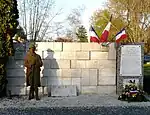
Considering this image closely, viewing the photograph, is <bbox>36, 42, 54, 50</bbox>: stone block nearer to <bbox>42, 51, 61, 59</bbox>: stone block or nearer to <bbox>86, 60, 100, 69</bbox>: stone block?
<bbox>42, 51, 61, 59</bbox>: stone block

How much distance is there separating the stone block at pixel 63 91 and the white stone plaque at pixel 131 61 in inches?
66.9

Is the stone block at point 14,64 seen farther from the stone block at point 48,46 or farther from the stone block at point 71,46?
the stone block at point 71,46

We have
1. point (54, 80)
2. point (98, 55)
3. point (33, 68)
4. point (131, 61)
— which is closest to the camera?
point (33, 68)

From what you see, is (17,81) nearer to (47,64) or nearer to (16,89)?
(16,89)

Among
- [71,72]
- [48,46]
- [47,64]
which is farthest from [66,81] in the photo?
[48,46]

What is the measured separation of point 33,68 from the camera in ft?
39.2

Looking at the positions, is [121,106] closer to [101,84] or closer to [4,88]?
[101,84]

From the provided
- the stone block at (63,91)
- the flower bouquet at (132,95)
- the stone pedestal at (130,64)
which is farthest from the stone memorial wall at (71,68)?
the flower bouquet at (132,95)

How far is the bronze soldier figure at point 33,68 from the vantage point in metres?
11.9

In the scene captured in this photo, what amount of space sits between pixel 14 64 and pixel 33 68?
1.10 meters

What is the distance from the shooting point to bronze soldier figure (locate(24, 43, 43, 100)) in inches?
470

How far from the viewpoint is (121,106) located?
1073 centimetres

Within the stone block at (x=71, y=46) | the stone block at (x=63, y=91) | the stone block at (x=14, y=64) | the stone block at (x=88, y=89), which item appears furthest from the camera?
the stone block at (x=88, y=89)

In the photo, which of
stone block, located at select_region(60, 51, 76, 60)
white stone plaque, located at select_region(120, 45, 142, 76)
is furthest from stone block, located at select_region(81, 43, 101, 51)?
white stone plaque, located at select_region(120, 45, 142, 76)
